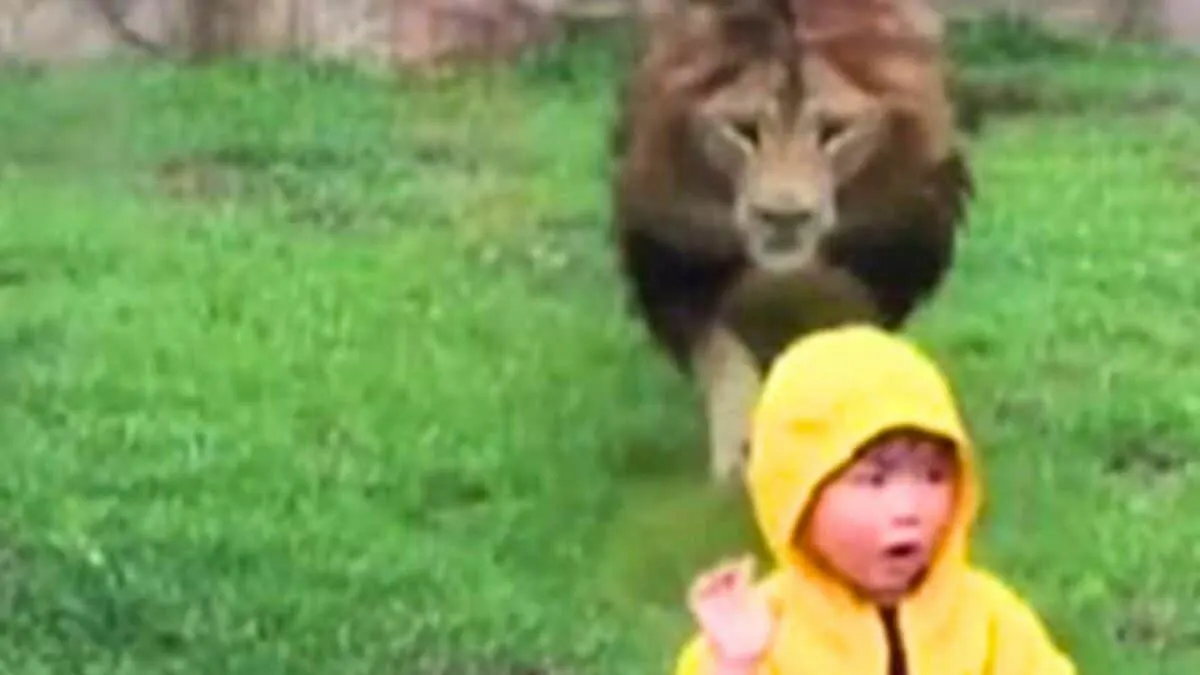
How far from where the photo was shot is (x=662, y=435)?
7.13 m

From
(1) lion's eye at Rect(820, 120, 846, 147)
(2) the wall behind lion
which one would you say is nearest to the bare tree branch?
(2) the wall behind lion

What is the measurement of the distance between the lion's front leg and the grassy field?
0.07 m

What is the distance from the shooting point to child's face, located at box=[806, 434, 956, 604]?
3604mm

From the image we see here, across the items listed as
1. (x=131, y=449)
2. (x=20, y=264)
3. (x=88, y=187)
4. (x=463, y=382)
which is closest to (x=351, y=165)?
(x=88, y=187)

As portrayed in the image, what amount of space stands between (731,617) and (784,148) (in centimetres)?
332

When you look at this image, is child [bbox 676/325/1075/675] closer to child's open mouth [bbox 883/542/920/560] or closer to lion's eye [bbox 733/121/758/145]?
child's open mouth [bbox 883/542/920/560]

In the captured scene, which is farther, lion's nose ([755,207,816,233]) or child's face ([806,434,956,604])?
lion's nose ([755,207,816,233])

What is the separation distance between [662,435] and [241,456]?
0.73m

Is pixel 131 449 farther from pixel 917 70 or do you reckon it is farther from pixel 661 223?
pixel 917 70

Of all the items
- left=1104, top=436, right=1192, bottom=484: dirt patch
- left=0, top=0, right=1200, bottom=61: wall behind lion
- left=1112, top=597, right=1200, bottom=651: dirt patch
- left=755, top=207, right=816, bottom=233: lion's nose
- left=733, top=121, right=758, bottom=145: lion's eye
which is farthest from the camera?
left=0, top=0, right=1200, bottom=61: wall behind lion

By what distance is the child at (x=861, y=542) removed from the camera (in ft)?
11.7

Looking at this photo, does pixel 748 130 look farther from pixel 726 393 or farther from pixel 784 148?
pixel 726 393

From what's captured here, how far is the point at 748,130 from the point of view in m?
6.87

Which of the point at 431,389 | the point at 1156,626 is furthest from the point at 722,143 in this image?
the point at 1156,626
